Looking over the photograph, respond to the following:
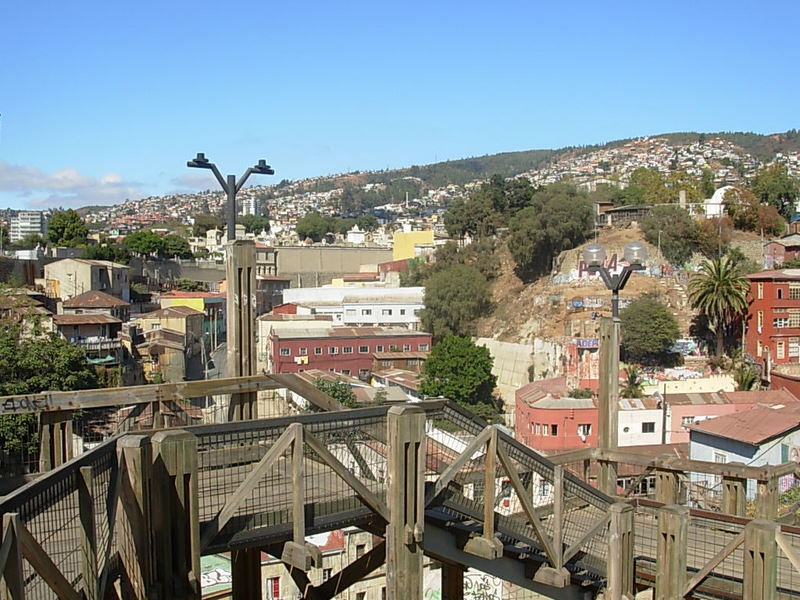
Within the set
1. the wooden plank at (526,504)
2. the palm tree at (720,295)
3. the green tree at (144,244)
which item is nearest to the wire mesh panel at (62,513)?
the wooden plank at (526,504)

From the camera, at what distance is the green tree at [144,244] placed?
7225 cm

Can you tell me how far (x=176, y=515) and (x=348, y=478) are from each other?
3.19 feet

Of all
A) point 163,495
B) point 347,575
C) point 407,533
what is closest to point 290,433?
point 163,495

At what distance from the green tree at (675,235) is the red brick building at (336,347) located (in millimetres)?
16525

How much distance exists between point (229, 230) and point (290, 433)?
3531 mm

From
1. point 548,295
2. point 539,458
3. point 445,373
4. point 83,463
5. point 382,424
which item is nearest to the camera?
point 83,463

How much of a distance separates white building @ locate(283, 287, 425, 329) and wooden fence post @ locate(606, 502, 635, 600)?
146ft

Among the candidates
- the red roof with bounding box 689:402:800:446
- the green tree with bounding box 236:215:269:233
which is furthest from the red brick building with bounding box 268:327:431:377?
the green tree with bounding box 236:215:269:233

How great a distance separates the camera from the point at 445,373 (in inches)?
1527

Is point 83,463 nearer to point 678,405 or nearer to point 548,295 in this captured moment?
point 678,405

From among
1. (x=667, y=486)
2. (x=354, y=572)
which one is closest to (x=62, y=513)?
(x=354, y=572)

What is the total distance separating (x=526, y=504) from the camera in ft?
16.9

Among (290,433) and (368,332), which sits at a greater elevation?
(290,433)

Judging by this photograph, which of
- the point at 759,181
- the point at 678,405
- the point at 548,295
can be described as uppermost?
the point at 759,181
